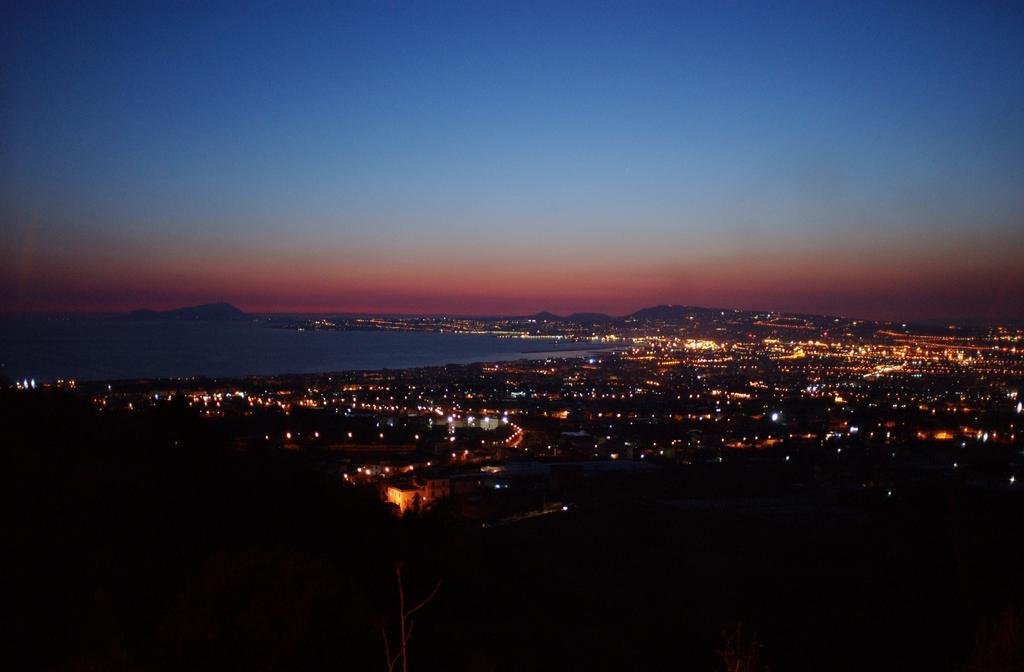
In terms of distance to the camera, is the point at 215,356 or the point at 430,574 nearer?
the point at 430,574

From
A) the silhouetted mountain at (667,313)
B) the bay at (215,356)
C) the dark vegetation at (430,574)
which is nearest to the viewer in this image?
the dark vegetation at (430,574)

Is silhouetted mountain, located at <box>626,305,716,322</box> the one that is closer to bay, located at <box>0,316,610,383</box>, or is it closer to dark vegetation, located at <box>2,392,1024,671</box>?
bay, located at <box>0,316,610,383</box>

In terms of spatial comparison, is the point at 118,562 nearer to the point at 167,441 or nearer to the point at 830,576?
the point at 167,441

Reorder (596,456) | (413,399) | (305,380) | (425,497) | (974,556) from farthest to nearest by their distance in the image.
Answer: (305,380) < (413,399) < (596,456) < (425,497) < (974,556)

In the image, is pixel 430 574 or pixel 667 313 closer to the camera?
pixel 430 574

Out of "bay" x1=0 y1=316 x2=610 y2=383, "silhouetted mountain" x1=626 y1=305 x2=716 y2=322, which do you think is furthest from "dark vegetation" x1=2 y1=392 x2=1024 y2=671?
"silhouetted mountain" x1=626 y1=305 x2=716 y2=322

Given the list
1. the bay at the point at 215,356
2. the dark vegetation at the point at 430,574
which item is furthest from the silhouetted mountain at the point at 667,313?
the dark vegetation at the point at 430,574

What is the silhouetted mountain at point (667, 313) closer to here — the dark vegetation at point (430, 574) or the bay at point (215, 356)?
the bay at point (215, 356)

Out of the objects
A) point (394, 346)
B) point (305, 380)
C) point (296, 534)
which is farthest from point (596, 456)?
point (394, 346)
